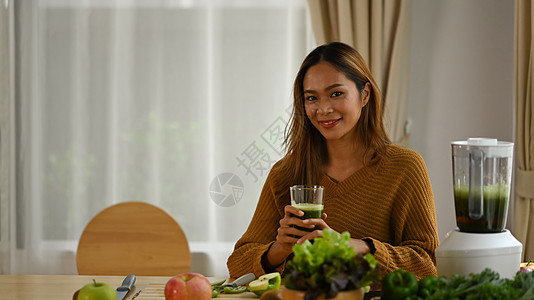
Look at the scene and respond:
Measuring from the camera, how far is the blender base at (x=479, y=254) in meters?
1.45

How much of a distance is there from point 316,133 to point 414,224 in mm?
492

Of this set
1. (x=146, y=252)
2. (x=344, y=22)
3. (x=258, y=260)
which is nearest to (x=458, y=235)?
(x=258, y=260)

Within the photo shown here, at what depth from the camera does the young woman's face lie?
6.58 feet

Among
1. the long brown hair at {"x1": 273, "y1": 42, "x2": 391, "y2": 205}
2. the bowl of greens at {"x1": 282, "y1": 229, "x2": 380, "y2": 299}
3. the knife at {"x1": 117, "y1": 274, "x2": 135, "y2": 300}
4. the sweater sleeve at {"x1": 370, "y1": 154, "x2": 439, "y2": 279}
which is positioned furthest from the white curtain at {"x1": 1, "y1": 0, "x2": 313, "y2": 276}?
the bowl of greens at {"x1": 282, "y1": 229, "x2": 380, "y2": 299}

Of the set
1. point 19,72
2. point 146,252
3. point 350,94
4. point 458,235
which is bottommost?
point 146,252

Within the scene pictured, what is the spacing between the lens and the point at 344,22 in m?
3.05

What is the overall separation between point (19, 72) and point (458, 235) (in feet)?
8.54

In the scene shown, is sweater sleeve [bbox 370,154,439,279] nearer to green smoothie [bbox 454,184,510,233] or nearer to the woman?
the woman

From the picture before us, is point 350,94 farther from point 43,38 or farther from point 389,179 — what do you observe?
point 43,38

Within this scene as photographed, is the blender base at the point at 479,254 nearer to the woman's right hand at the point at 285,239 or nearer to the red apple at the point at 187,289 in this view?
the woman's right hand at the point at 285,239

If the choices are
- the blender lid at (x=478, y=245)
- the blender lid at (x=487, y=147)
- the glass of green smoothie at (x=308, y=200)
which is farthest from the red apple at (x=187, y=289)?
the blender lid at (x=487, y=147)

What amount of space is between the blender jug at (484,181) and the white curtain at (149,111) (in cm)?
176

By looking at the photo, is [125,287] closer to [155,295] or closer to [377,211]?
[155,295]

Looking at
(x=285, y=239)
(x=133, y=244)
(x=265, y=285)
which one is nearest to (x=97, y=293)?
(x=265, y=285)
